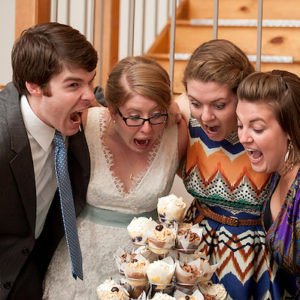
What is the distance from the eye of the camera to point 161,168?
71.0 inches

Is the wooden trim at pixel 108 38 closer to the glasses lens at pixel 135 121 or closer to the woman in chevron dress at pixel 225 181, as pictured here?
the woman in chevron dress at pixel 225 181

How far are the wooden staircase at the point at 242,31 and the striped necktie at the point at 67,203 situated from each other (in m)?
1.12

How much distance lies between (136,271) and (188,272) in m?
0.13

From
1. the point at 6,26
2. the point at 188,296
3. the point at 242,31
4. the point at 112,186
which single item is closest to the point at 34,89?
the point at 112,186

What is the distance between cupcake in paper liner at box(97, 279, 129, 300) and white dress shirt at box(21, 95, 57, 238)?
0.54m

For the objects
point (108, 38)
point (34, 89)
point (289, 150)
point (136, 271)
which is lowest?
point (136, 271)

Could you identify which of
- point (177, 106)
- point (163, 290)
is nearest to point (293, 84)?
point (177, 106)

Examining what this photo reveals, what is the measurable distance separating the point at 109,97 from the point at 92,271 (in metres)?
0.63

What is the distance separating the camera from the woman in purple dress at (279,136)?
4.81 feet

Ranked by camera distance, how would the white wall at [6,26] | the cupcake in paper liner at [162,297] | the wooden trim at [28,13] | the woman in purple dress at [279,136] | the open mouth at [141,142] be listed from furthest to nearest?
the white wall at [6,26], the wooden trim at [28,13], the open mouth at [141,142], the woman in purple dress at [279,136], the cupcake in paper liner at [162,297]

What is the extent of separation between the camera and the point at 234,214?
1.72 meters

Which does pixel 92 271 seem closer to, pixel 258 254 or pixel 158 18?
pixel 258 254

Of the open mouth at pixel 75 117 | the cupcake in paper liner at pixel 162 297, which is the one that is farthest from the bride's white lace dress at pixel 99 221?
the cupcake in paper liner at pixel 162 297

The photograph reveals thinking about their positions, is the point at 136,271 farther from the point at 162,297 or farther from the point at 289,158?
the point at 289,158
